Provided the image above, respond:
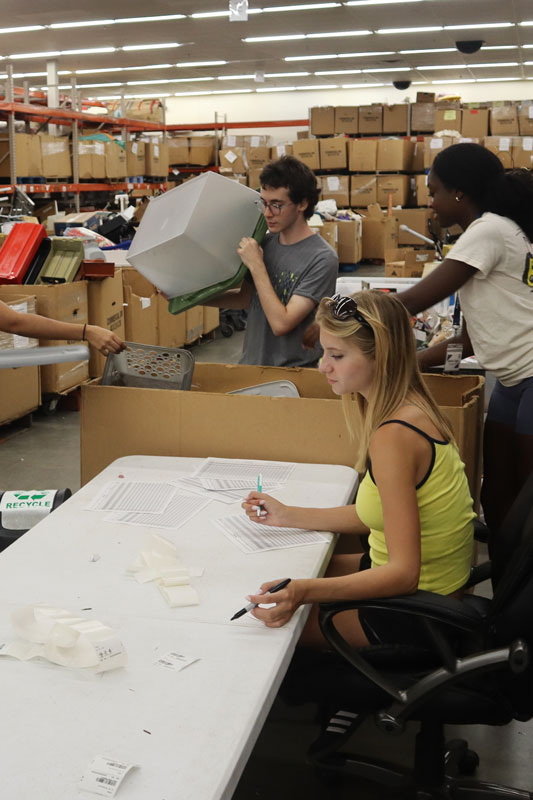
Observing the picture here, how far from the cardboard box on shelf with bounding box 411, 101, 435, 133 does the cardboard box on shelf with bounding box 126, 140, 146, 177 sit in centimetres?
387

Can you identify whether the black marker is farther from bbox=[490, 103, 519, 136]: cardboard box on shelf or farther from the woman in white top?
bbox=[490, 103, 519, 136]: cardboard box on shelf

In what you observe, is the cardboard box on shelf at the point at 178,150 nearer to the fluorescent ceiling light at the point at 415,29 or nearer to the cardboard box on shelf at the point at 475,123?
the fluorescent ceiling light at the point at 415,29

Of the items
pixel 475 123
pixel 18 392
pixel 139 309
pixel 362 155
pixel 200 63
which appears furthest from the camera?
pixel 200 63

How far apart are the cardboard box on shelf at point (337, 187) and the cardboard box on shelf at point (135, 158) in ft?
8.33

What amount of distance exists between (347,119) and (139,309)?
22.6 feet

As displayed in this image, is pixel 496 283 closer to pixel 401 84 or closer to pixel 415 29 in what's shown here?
pixel 415 29

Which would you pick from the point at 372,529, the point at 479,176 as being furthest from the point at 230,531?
the point at 479,176

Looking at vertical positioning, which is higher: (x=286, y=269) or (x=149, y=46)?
(x=149, y=46)

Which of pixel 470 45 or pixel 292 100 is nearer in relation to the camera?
pixel 470 45

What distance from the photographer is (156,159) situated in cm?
1063

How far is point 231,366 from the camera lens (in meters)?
2.55

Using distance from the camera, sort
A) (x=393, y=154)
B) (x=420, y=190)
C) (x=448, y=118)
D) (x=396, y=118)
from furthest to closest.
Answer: (x=396, y=118), (x=393, y=154), (x=420, y=190), (x=448, y=118)

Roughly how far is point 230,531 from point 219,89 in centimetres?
1921

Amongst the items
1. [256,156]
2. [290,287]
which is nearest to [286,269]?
[290,287]
